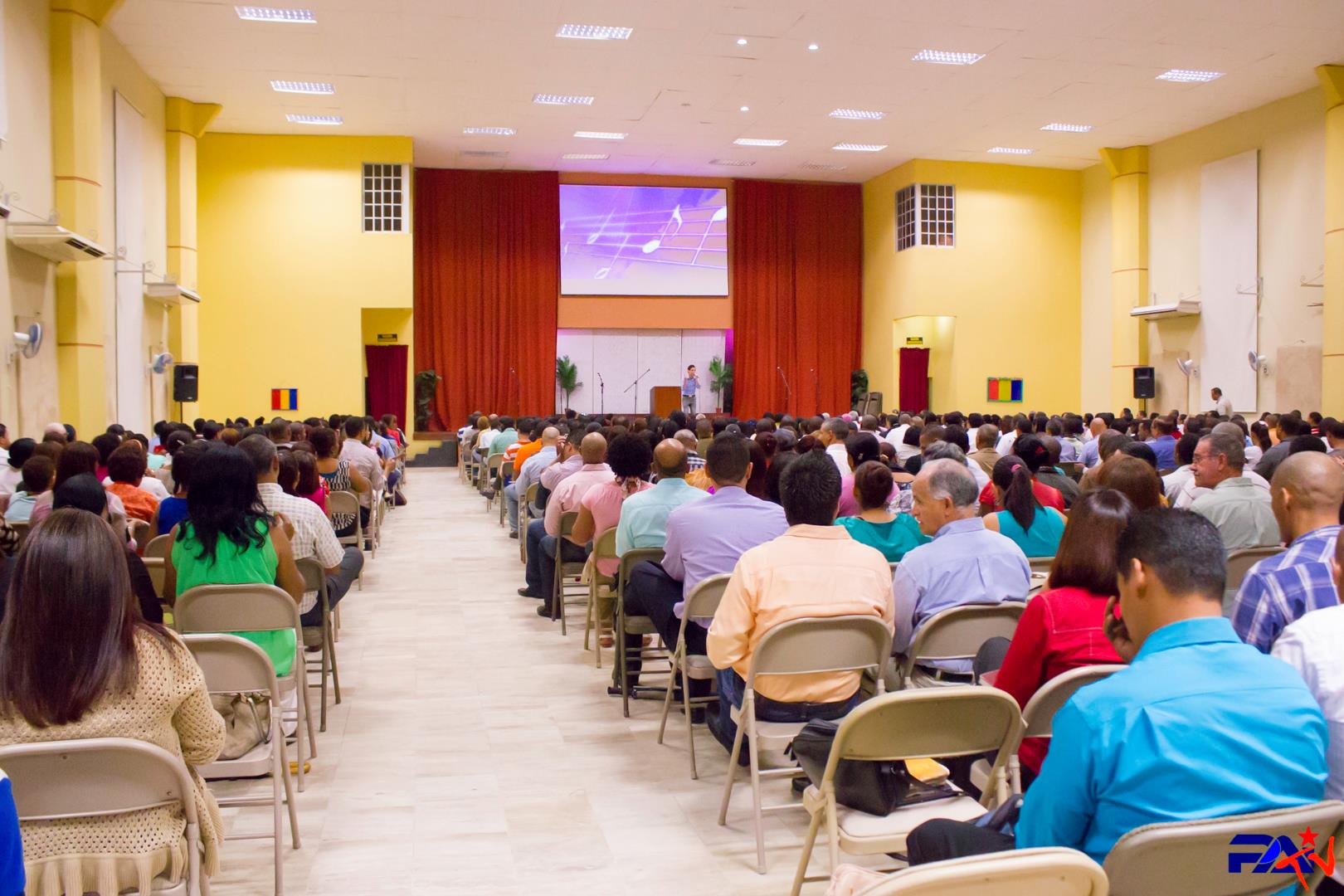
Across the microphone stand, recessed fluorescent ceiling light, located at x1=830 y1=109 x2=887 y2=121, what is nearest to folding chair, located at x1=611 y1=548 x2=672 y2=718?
recessed fluorescent ceiling light, located at x1=830 y1=109 x2=887 y2=121

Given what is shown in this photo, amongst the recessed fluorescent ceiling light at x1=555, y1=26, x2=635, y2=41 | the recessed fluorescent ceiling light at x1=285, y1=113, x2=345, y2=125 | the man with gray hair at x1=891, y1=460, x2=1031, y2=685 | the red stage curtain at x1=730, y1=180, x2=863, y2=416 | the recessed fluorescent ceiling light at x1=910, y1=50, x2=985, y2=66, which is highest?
the recessed fluorescent ceiling light at x1=285, y1=113, x2=345, y2=125

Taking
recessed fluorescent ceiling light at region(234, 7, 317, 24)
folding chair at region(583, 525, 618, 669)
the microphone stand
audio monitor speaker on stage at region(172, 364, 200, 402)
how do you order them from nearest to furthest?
folding chair at region(583, 525, 618, 669)
recessed fluorescent ceiling light at region(234, 7, 317, 24)
audio monitor speaker on stage at region(172, 364, 200, 402)
the microphone stand

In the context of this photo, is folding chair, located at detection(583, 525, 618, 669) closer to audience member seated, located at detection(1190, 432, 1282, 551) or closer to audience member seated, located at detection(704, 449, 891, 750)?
audience member seated, located at detection(704, 449, 891, 750)

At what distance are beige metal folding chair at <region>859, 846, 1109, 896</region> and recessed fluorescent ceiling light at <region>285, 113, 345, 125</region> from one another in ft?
61.4

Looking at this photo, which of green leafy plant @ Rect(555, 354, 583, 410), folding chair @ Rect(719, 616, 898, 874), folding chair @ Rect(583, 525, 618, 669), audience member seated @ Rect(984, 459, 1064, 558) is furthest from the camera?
green leafy plant @ Rect(555, 354, 583, 410)

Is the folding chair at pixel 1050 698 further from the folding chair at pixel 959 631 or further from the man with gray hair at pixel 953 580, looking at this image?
the man with gray hair at pixel 953 580

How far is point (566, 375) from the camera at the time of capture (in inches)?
915

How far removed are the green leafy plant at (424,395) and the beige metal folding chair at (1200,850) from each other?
2082 cm

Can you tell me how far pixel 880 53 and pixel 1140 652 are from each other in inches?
562

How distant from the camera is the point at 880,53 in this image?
14805mm

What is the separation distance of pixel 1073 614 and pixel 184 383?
15.9m

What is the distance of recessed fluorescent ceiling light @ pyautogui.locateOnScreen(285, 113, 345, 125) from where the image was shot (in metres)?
18.2

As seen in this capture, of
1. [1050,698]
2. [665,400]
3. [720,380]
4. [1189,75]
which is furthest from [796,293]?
[1050,698]

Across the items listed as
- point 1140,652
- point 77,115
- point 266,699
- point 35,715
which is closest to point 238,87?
point 77,115
